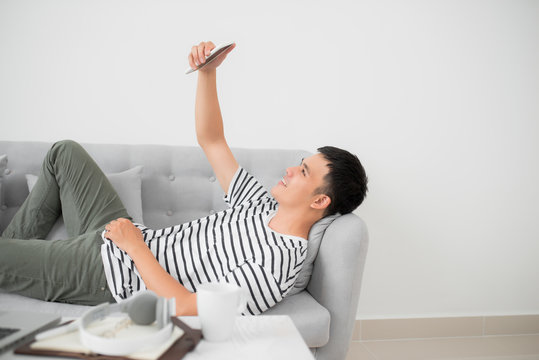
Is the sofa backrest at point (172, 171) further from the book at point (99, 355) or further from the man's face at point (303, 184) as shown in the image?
the book at point (99, 355)

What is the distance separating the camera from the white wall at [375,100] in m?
1.91

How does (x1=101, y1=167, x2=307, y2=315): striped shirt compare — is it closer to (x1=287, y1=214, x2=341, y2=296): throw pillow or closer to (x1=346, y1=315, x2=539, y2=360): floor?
(x1=287, y1=214, x2=341, y2=296): throw pillow

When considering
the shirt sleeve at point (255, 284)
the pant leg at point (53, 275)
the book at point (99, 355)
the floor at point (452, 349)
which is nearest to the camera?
the book at point (99, 355)

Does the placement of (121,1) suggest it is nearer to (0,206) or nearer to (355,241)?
(0,206)

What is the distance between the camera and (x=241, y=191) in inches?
58.9

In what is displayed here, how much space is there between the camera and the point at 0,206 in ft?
5.17

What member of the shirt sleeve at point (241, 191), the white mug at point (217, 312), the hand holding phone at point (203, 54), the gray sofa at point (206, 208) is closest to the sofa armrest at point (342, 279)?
the gray sofa at point (206, 208)

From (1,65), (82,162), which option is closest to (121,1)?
(1,65)

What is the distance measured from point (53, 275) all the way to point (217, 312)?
0.80 m

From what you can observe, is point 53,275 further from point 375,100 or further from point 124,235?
point 375,100

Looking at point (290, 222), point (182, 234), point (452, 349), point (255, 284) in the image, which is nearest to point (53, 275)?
point (182, 234)

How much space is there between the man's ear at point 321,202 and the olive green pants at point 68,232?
71 cm

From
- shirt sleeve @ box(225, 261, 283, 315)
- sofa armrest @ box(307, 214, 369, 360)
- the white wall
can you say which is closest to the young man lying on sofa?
shirt sleeve @ box(225, 261, 283, 315)

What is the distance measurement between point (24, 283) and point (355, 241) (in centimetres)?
106
